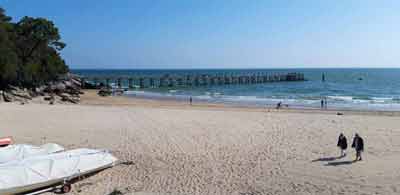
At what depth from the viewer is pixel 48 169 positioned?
10.6m

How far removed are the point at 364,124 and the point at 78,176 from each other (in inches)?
655

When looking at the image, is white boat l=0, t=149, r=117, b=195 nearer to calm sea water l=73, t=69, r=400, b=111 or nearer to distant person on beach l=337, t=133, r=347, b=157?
distant person on beach l=337, t=133, r=347, b=157

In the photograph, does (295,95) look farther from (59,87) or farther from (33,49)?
(33,49)

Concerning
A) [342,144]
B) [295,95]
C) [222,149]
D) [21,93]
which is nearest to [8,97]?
[21,93]

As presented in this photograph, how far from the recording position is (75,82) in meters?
58.5

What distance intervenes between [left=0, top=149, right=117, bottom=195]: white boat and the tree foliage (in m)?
30.1

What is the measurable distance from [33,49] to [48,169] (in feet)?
125

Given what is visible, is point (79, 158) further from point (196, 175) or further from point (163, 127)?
point (163, 127)

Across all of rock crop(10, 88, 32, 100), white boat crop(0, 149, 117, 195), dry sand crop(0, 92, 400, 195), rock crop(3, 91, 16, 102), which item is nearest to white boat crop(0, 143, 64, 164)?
white boat crop(0, 149, 117, 195)

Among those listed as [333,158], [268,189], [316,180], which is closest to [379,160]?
[333,158]

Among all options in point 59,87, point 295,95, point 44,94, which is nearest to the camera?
point 44,94

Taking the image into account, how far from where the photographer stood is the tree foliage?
40.0m

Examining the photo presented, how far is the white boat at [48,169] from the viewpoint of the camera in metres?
9.85

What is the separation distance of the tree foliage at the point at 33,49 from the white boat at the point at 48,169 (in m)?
30.1
